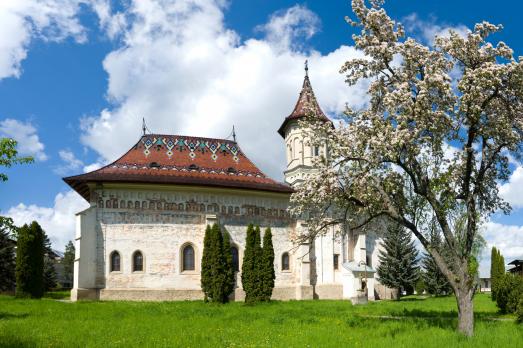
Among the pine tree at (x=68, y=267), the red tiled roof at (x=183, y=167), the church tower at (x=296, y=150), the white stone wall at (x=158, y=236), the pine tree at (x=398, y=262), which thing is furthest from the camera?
the pine tree at (x=68, y=267)

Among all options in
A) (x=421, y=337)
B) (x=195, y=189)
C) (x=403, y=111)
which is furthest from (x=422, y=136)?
(x=195, y=189)

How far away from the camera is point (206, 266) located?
2859cm

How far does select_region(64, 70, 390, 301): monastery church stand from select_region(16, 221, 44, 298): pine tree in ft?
7.44

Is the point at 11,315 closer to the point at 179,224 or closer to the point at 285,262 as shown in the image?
the point at 179,224

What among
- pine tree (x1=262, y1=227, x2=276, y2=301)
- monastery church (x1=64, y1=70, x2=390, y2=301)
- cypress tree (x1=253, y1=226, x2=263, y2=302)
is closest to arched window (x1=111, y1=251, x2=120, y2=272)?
monastery church (x1=64, y1=70, x2=390, y2=301)

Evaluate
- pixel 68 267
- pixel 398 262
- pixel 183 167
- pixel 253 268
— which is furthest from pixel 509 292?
pixel 68 267

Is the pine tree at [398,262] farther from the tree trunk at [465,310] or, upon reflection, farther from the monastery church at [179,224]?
the tree trunk at [465,310]

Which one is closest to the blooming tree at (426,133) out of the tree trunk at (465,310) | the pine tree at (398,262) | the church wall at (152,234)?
the tree trunk at (465,310)

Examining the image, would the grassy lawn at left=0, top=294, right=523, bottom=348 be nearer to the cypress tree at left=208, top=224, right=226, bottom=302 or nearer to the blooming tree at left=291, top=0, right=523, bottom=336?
the blooming tree at left=291, top=0, right=523, bottom=336

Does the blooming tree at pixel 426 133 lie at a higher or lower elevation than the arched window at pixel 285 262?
higher

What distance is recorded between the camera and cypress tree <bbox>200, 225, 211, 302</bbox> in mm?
28312

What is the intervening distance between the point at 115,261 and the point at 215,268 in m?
6.02

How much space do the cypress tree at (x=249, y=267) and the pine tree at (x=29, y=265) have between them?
11.4 metres

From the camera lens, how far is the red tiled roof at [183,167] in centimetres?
2983
